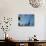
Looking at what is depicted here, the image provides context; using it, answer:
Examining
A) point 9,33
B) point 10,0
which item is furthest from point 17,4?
point 9,33

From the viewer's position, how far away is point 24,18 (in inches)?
200

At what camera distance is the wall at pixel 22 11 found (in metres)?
5.03

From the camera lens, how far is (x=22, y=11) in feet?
16.6

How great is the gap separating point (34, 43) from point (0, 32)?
151 cm

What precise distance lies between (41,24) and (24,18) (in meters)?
0.66

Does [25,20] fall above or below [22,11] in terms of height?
below

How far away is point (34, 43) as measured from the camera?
4078 mm

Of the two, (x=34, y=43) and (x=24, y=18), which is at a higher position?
(x=24, y=18)

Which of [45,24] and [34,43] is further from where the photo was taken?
[45,24]

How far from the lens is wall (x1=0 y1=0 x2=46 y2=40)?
5027 mm

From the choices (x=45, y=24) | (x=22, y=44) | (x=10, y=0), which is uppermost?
(x=10, y=0)

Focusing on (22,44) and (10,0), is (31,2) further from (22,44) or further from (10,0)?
(22,44)

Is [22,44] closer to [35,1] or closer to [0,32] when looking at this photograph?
[0,32]

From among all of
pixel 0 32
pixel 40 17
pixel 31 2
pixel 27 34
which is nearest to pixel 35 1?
pixel 31 2
